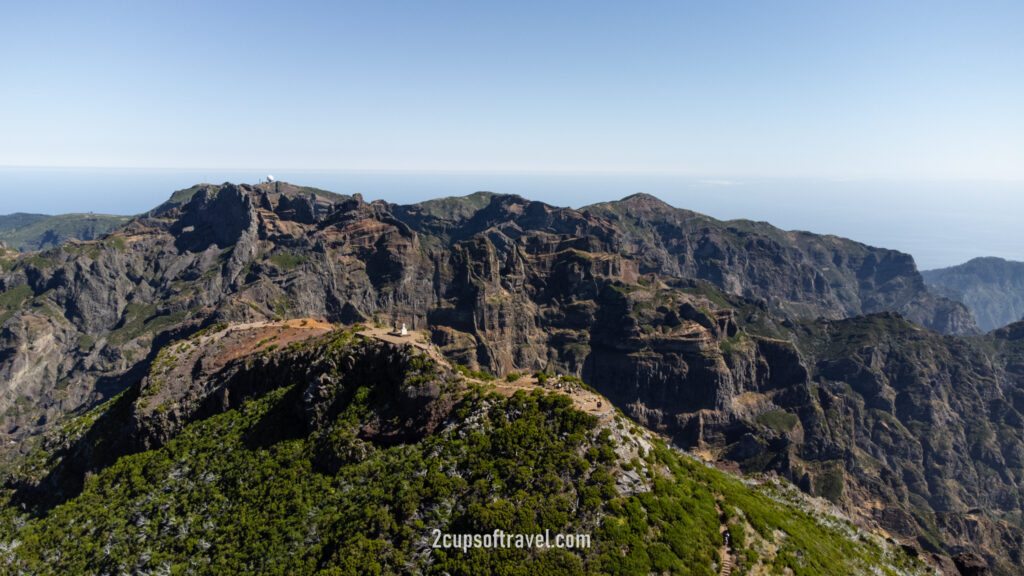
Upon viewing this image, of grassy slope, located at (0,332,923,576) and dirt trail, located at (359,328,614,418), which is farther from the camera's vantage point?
dirt trail, located at (359,328,614,418)

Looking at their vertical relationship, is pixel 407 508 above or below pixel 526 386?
below

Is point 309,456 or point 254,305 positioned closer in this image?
point 309,456

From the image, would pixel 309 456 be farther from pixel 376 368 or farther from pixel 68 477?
pixel 68 477

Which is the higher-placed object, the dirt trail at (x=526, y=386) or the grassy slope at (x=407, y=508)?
the dirt trail at (x=526, y=386)

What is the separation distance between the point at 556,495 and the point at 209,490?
42748 mm

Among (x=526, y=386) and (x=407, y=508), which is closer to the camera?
(x=407, y=508)

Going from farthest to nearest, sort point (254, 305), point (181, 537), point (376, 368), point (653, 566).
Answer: point (254, 305) → point (376, 368) → point (181, 537) → point (653, 566)

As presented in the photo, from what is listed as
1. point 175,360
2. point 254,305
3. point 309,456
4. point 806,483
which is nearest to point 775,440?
point 806,483

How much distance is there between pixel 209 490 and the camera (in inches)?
2147

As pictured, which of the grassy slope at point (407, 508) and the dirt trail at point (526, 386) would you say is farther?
the dirt trail at point (526, 386)

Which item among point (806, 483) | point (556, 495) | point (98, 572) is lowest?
point (806, 483)

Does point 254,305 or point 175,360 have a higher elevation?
point 175,360

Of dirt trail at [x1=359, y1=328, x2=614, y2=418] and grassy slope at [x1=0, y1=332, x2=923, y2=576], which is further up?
dirt trail at [x1=359, y1=328, x2=614, y2=418]

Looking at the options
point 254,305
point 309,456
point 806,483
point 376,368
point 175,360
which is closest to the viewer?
point 309,456
